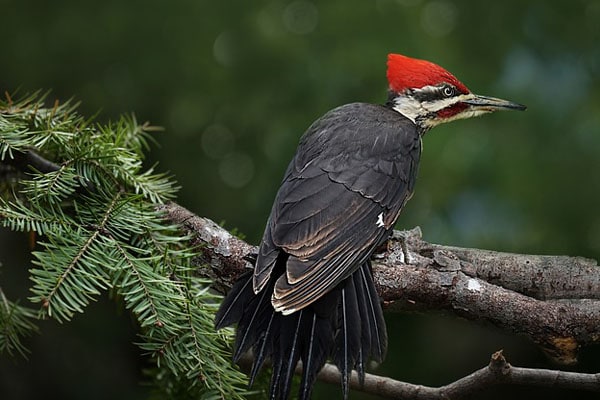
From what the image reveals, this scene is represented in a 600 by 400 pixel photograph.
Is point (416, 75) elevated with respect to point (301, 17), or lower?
lower

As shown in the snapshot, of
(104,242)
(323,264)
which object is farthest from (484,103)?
(104,242)

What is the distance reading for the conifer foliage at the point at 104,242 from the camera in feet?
6.69

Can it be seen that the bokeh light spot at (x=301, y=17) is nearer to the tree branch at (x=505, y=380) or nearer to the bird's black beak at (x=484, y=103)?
the bird's black beak at (x=484, y=103)

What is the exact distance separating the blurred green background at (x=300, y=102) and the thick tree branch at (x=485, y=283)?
114 cm

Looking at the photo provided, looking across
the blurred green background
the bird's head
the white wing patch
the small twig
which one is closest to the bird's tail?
the small twig

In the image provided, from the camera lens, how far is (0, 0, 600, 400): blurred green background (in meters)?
3.69

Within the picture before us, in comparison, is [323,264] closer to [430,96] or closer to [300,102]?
[430,96]

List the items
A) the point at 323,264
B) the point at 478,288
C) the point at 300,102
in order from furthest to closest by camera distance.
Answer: the point at 300,102 → the point at 323,264 → the point at 478,288

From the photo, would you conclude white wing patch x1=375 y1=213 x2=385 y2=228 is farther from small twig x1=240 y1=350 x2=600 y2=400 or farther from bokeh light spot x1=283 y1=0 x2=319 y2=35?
bokeh light spot x1=283 y1=0 x2=319 y2=35

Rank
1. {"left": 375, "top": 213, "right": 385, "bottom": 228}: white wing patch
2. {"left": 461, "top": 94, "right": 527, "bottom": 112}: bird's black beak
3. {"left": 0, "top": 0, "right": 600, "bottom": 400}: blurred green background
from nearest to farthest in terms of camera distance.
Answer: {"left": 375, "top": 213, "right": 385, "bottom": 228}: white wing patch
{"left": 461, "top": 94, "right": 527, "bottom": 112}: bird's black beak
{"left": 0, "top": 0, "right": 600, "bottom": 400}: blurred green background

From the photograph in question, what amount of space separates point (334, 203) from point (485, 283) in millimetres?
572

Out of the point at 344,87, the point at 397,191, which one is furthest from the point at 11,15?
the point at 397,191

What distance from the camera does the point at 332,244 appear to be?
2.48 meters

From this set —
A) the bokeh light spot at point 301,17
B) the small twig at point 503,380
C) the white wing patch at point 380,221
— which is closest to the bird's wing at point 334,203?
the white wing patch at point 380,221
